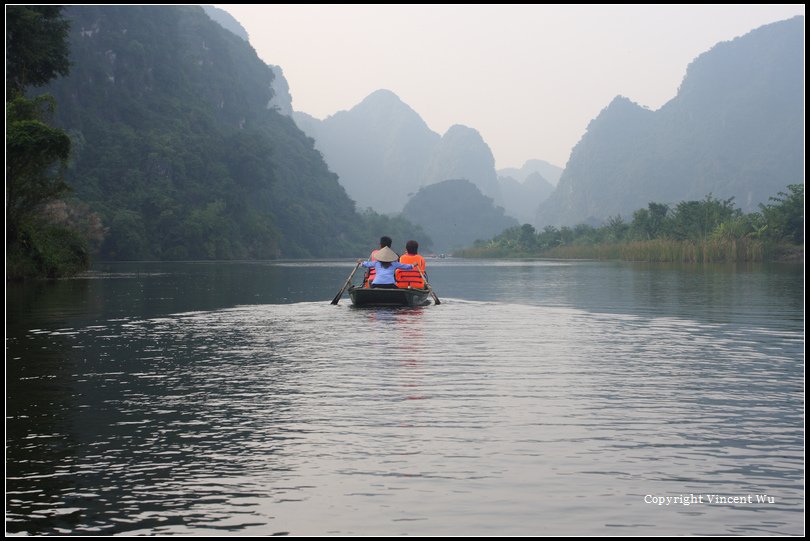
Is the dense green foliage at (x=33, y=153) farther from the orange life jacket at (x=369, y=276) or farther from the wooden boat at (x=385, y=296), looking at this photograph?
the wooden boat at (x=385, y=296)

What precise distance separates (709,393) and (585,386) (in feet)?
5.40

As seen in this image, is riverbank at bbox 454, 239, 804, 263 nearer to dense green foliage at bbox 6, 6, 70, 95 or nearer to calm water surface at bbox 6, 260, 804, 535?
dense green foliage at bbox 6, 6, 70, 95

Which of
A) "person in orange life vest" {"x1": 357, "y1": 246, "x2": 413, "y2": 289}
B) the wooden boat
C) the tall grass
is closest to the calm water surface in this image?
the wooden boat

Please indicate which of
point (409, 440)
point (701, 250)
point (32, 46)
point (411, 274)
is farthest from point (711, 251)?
point (409, 440)

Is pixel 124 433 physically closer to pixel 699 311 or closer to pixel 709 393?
pixel 709 393

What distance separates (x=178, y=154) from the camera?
123 metres

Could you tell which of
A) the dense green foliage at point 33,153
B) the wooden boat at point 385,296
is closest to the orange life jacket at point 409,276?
the wooden boat at point 385,296

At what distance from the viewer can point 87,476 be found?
815cm

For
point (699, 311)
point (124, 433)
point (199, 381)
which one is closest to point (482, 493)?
point (124, 433)

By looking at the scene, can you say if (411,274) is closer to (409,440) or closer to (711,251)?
(409,440)

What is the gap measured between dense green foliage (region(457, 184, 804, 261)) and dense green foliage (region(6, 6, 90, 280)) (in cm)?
4649

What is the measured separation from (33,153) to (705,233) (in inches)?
2281

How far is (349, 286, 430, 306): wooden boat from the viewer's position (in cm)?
2791

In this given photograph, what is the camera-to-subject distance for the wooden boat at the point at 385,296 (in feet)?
91.6
